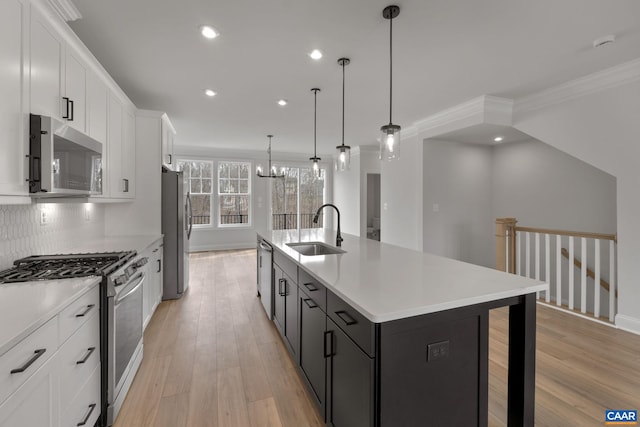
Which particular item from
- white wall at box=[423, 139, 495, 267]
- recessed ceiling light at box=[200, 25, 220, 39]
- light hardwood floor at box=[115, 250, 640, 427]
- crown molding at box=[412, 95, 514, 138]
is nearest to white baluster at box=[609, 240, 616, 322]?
light hardwood floor at box=[115, 250, 640, 427]

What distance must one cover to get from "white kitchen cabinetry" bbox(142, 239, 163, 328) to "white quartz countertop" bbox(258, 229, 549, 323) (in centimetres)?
167

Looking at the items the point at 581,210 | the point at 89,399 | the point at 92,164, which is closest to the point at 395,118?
the point at 581,210

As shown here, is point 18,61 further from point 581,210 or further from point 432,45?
point 581,210

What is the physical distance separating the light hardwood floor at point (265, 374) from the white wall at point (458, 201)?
1837mm

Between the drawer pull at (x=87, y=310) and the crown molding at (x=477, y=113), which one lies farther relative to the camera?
the crown molding at (x=477, y=113)

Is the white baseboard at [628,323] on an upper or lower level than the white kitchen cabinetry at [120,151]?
lower

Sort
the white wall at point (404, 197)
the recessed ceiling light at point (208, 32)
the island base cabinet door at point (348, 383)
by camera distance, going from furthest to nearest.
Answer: the white wall at point (404, 197) → the recessed ceiling light at point (208, 32) → the island base cabinet door at point (348, 383)

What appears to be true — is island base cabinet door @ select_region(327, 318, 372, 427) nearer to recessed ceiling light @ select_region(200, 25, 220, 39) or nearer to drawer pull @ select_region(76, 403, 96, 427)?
drawer pull @ select_region(76, 403, 96, 427)

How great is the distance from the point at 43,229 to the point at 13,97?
1247 mm

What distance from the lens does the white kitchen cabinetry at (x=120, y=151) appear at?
2.87 meters

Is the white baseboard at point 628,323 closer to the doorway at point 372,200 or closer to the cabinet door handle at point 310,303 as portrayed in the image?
the cabinet door handle at point 310,303

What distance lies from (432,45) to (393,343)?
8.20ft

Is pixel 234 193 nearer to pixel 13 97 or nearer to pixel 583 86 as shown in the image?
pixel 13 97

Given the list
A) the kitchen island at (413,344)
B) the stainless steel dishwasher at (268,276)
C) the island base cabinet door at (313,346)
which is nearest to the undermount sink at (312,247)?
the stainless steel dishwasher at (268,276)
